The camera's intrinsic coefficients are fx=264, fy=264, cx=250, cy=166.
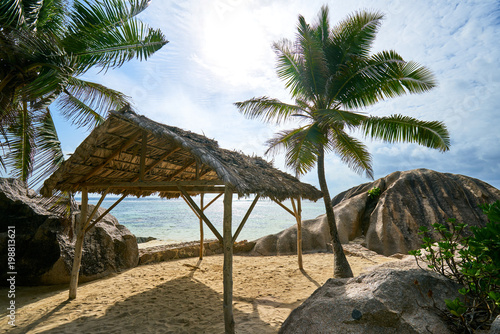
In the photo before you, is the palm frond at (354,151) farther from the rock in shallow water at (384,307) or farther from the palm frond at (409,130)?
the rock in shallow water at (384,307)

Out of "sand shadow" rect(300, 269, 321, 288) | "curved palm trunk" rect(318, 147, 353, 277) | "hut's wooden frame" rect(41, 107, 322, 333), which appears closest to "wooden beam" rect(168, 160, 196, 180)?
"hut's wooden frame" rect(41, 107, 322, 333)

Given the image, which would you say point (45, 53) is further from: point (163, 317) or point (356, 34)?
point (356, 34)

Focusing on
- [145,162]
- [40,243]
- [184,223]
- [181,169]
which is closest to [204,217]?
[145,162]

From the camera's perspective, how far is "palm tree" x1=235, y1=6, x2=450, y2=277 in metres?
7.18

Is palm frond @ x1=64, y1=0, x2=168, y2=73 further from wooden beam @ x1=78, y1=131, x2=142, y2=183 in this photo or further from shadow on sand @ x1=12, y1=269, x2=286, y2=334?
shadow on sand @ x1=12, y1=269, x2=286, y2=334

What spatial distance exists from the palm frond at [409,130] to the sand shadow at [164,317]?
586 centimetres

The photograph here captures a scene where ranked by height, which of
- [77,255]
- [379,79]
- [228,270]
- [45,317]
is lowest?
[45,317]

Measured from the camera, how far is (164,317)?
15.7 ft

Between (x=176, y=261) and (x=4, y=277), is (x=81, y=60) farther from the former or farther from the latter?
(x=176, y=261)

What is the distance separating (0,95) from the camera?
5.92 metres

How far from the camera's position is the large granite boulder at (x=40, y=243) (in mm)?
6746

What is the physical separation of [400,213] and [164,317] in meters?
10.6

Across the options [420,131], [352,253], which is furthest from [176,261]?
[420,131]

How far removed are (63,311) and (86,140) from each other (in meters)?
3.36
